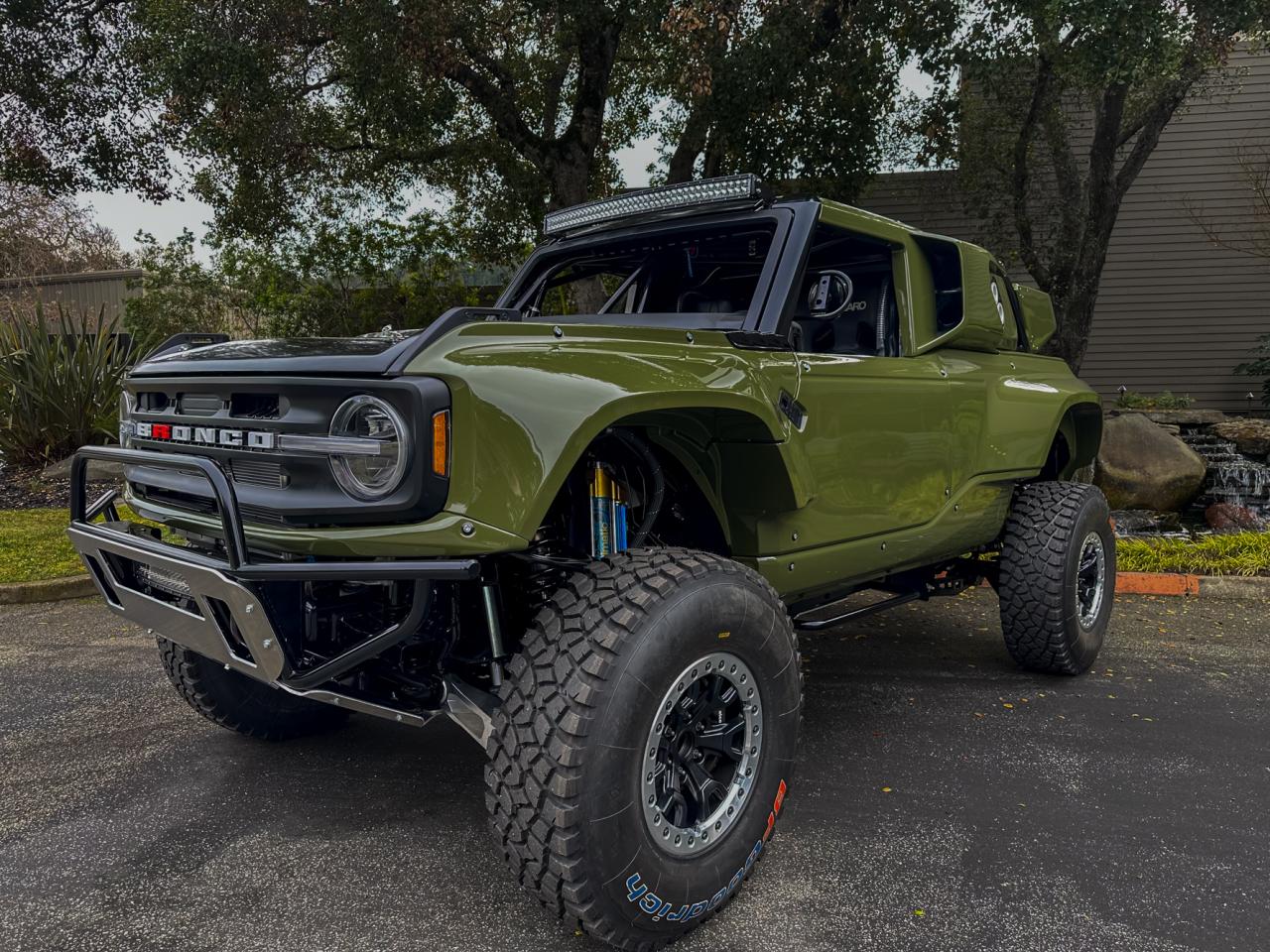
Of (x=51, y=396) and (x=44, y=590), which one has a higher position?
(x=51, y=396)

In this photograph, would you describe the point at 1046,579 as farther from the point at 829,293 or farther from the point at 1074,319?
the point at 1074,319

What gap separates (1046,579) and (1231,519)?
271 inches

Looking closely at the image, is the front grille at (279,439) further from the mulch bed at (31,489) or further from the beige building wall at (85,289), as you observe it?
the beige building wall at (85,289)

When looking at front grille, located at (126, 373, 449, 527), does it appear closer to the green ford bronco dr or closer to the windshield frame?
the green ford bronco dr

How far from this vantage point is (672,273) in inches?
147

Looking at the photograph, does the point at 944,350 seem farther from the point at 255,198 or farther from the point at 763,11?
the point at 255,198

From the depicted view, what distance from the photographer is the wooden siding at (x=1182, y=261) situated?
1256 centimetres

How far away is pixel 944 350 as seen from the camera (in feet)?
12.5

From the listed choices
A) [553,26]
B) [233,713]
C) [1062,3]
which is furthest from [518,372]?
[553,26]

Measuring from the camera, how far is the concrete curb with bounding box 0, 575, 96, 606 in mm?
5656

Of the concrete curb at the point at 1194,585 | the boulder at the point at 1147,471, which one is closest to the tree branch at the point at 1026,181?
the boulder at the point at 1147,471

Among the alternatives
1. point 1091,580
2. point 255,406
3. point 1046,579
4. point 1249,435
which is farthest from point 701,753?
point 1249,435

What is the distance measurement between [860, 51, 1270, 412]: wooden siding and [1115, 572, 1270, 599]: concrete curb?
742cm

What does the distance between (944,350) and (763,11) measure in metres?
4.80
